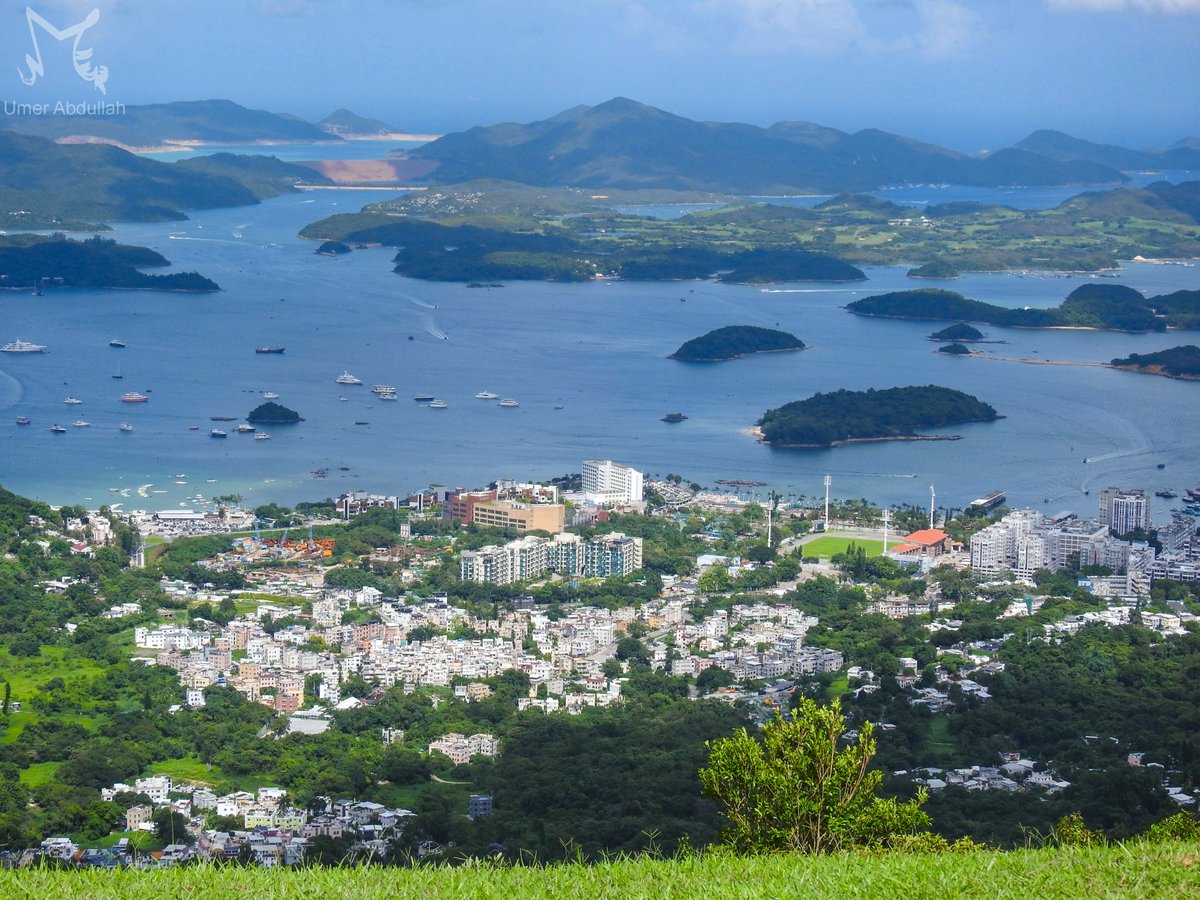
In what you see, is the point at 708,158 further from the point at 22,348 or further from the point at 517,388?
the point at 517,388

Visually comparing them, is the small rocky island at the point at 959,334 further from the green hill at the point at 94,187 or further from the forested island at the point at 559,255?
the green hill at the point at 94,187

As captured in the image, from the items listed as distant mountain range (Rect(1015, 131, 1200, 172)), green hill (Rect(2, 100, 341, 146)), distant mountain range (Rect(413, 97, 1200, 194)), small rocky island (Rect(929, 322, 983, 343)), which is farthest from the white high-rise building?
distant mountain range (Rect(1015, 131, 1200, 172))

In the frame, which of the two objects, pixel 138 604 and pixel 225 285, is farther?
pixel 225 285

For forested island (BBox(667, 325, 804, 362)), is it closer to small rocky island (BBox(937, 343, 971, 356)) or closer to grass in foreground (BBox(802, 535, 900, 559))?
small rocky island (BBox(937, 343, 971, 356))

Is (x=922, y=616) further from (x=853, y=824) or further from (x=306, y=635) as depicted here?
(x=853, y=824)

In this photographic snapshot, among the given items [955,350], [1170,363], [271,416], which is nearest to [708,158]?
[955,350]

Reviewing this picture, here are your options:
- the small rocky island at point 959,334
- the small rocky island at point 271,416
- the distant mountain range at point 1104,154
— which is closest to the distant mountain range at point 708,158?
the distant mountain range at point 1104,154

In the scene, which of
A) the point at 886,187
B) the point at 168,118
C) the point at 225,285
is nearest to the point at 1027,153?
the point at 886,187
